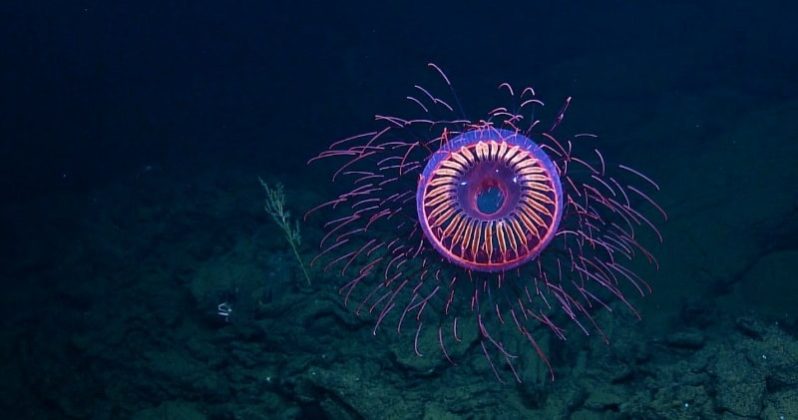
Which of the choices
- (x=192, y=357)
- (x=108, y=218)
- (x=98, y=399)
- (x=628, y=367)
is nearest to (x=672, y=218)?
(x=628, y=367)

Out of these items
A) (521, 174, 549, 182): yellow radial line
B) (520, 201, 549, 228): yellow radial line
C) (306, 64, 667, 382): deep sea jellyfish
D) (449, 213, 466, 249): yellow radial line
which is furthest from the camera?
(449, 213, 466, 249): yellow radial line

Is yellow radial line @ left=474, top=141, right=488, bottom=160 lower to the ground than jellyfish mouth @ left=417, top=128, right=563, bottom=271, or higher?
higher

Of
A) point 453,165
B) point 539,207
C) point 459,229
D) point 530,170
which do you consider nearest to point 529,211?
point 539,207

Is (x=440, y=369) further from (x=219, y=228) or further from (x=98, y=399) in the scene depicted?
(x=219, y=228)

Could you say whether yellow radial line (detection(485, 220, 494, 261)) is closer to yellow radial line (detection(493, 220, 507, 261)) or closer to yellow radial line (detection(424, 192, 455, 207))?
yellow radial line (detection(493, 220, 507, 261))

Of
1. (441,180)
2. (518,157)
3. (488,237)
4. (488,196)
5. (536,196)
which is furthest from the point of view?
(488,196)

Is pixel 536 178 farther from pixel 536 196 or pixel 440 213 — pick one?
pixel 440 213

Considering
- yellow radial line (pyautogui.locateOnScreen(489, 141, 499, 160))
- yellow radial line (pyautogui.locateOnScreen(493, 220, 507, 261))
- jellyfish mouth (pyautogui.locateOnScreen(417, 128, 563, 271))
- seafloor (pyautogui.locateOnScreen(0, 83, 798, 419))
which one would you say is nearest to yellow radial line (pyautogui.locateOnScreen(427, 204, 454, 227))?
jellyfish mouth (pyautogui.locateOnScreen(417, 128, 563, 271))
